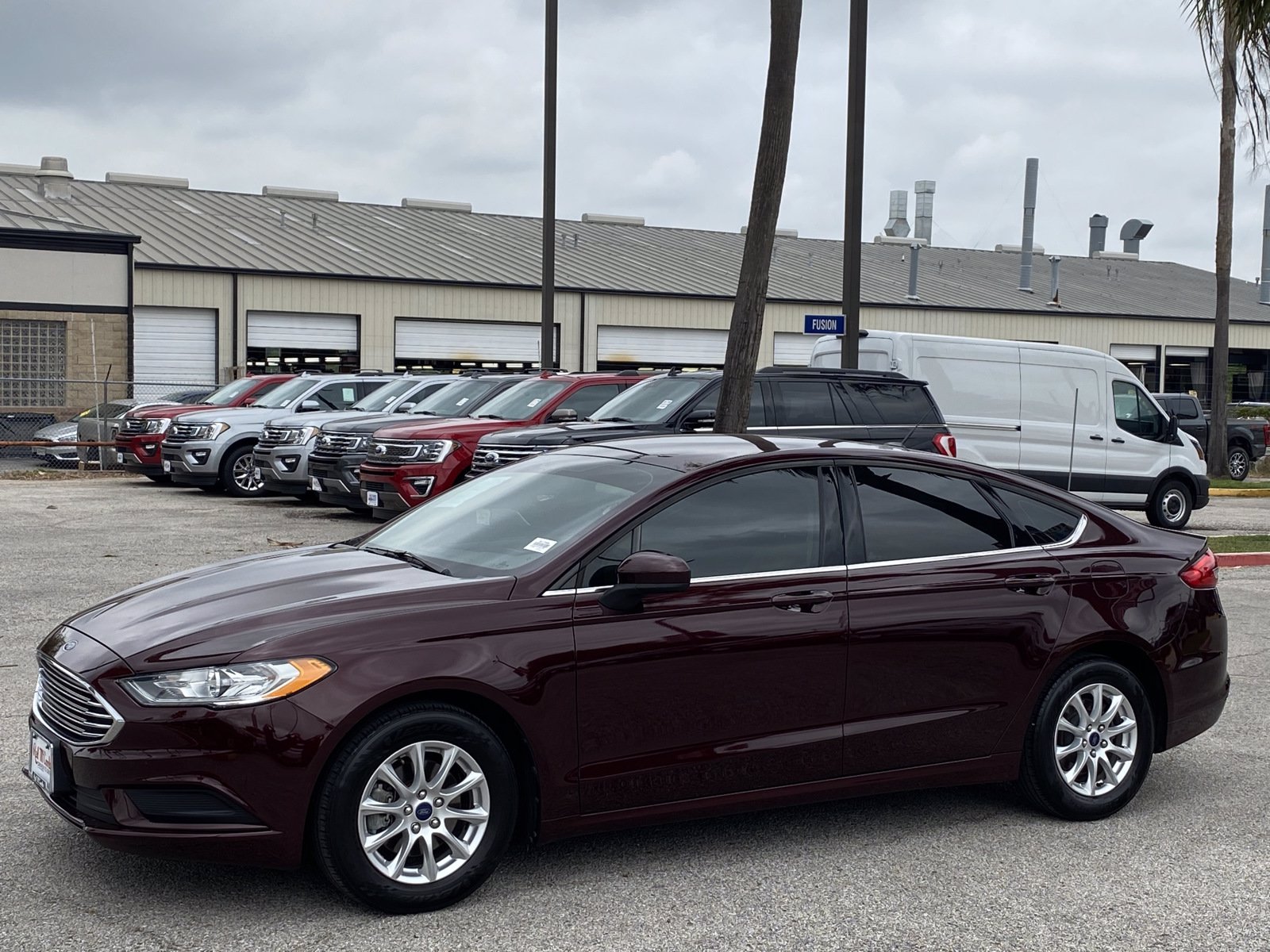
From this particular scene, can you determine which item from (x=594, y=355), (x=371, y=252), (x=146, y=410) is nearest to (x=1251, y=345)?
(x=594, y=355)

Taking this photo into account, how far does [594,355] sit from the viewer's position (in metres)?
43.2

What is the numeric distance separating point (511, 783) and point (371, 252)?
39.6m

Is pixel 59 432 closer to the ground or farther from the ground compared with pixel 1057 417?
closer to the ground

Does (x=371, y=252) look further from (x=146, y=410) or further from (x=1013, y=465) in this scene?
(x=1013, y=465)

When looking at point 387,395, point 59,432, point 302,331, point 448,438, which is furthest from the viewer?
point 302,331

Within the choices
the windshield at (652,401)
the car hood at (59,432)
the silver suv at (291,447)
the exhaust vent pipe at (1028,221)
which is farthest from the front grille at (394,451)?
the exhaust vent pipe at (1028,221)

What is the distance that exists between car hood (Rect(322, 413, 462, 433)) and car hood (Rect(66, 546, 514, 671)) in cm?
1112

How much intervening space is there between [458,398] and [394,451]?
3.41 metres

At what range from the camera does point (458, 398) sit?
61.9 feet

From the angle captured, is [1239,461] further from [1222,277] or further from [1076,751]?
[1076,751]

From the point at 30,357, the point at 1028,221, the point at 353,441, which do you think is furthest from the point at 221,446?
the point at 1028,221

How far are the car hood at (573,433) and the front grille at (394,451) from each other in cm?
115

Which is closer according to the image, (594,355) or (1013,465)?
(1013,465)

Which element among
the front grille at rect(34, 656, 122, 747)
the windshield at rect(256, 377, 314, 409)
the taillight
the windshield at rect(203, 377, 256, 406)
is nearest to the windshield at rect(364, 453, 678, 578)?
the front grille at rect(34, 656, 122, 747)
